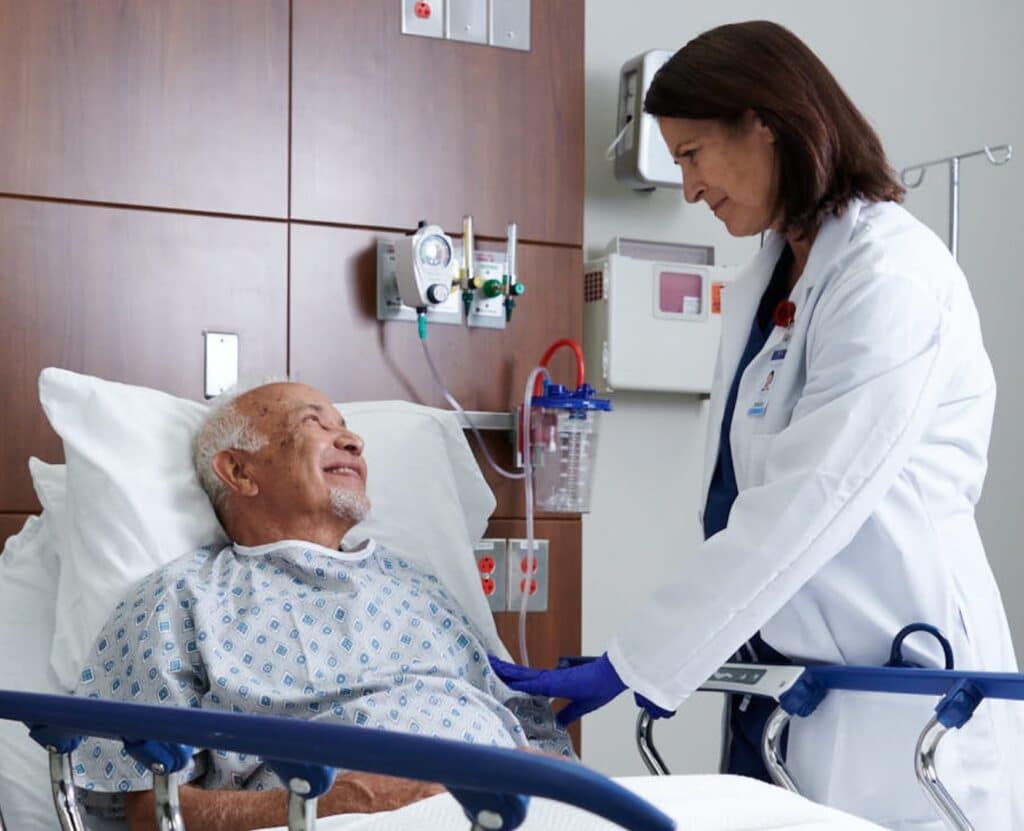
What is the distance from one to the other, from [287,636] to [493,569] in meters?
0.78

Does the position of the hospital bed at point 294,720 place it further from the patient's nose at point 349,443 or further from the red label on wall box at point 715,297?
the red label on wall box at point 715,297

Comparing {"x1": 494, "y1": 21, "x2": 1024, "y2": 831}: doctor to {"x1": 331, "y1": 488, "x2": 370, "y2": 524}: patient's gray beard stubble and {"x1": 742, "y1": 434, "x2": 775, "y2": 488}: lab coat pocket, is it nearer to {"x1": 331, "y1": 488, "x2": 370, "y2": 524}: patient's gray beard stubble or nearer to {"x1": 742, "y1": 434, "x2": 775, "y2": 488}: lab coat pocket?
{"x1": 742, "y1": 434, "x2": 775, "y2": 488}: lab coat pocket

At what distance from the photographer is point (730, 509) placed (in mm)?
1951

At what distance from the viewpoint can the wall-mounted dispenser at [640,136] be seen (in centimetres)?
291

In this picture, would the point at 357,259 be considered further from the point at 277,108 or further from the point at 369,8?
the point at 369,8

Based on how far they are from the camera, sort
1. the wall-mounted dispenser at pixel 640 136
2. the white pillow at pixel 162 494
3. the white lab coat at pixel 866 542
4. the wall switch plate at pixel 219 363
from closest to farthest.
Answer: the white lab coat at pixel 866 542 → the white pillow at pixel 162 494 → the wall switch plate at pixel 219 363 → the wall-mounted dispenser at pixel 640 136

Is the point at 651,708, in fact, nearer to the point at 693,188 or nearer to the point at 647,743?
the point at 647,743

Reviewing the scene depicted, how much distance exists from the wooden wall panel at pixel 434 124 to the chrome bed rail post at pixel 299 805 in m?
1.60

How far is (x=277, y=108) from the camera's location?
2.46 metres

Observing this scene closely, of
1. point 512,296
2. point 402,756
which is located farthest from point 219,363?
point 402,756

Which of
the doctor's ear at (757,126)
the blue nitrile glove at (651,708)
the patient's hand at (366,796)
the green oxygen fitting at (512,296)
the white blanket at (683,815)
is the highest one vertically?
the doctor's ear at (757,126)

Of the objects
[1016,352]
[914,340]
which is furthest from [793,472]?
[1016,352]

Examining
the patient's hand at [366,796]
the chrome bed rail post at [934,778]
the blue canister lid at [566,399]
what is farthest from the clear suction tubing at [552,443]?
the chrome bed rail post at [934,778]

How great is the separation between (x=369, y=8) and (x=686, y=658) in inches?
57.0
